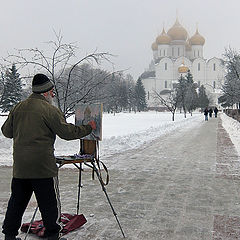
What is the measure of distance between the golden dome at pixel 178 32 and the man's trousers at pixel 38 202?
103318 millimetres

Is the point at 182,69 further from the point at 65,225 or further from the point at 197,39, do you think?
the point at 65,225

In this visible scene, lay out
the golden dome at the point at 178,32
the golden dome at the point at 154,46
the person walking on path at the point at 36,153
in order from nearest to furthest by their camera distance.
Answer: the person walking on path at the point at 36,153, the golden dome at the point at 178,32, the golden dome at the point at 154,46

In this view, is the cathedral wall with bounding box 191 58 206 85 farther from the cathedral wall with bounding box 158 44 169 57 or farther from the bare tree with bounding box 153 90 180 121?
the bare tree with bounding box 153 90 180 121

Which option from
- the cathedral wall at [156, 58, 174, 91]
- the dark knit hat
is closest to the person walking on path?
the dark knit hat

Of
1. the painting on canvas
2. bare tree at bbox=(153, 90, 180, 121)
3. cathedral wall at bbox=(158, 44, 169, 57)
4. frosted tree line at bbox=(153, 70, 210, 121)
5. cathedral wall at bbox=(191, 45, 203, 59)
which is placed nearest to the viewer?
the painting on canvas

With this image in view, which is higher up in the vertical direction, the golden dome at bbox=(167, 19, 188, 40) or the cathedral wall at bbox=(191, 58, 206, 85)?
the golden dome at bbox=(167, 19, 188, 40)

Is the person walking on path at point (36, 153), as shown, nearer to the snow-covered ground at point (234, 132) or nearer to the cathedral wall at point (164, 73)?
the snow-covered ground at point (234, 132)

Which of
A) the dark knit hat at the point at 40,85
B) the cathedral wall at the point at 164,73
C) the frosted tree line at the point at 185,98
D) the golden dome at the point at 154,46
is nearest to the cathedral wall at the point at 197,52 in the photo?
the cathedral wall at the point at 164,73

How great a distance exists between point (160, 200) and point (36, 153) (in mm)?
3152

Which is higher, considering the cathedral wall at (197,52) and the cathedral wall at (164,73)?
the cathedral wall at (197,52)

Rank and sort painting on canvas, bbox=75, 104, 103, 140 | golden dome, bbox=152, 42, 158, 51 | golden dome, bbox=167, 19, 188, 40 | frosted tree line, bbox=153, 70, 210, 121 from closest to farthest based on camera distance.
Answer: painting on canvas, bbox=75, 104, 103, 140, frosted tree line, bbox=153, 70, 210, 121, golden dome, bbox=167, 19, 188, 40, golden dome, bbox=152, 42, 158, 51

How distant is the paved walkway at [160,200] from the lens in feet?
15.2

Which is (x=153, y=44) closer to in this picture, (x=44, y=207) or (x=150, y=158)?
(x=150, y=158)

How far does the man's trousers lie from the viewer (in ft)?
12.1
